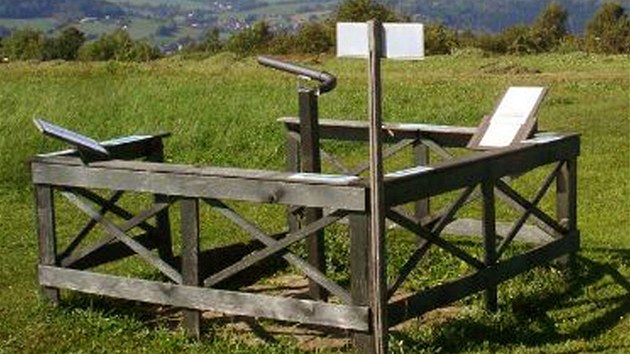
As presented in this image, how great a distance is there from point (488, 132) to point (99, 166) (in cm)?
303

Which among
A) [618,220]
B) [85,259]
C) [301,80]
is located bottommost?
[618,220]

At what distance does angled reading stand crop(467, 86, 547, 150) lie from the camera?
30.1 feet

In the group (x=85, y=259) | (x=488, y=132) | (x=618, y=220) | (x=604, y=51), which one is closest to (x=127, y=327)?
(x=85, y=259)

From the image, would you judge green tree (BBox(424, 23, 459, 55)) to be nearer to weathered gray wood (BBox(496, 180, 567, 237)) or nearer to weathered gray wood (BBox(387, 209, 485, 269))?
weathered gray wood (BBox(496, 180, 567, 237))

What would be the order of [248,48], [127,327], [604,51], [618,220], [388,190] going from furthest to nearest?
[248,48] < [604,51] < [618,220] < [127,327] < [388,190]

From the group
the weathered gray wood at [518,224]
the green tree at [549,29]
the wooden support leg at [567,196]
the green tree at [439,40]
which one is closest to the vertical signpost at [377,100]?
the weathered gray wood at [518,224]

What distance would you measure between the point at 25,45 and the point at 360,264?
74.5 m

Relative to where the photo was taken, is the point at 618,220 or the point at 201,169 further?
the point at 618,220

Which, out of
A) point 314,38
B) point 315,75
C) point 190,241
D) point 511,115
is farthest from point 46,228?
point 314,38

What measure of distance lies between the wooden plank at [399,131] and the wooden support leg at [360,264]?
306 centimetres

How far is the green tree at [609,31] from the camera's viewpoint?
51.8m

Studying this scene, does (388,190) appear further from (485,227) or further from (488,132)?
(488,132)

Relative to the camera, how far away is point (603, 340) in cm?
819

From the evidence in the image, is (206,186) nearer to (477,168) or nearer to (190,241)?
(190,241)
